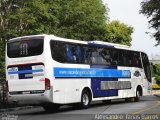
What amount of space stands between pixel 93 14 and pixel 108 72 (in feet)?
47.9

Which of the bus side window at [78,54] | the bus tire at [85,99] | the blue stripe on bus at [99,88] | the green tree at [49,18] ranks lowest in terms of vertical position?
the bus tire at [85,99]

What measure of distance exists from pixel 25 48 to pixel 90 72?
4268 millimetres

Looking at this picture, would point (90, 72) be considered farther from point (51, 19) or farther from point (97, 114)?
point (51, 19)

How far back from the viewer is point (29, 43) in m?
23.0

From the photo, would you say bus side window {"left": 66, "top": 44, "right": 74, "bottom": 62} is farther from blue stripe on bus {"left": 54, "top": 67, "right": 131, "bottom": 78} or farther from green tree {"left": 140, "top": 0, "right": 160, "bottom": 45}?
green tree {"left": 140, "top": 0, "right": 160, "bottom": 45}

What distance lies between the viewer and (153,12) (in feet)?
165

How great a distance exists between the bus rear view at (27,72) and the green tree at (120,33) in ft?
188

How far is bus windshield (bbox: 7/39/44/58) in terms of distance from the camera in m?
22.7

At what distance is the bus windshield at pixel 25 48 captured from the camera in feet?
74.5

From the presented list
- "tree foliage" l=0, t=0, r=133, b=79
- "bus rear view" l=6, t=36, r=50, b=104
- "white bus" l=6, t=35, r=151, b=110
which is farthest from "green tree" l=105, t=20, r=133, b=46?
"bus rear view" l=6, t=36, r=50, b=104

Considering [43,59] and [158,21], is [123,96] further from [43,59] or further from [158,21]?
[158,21]

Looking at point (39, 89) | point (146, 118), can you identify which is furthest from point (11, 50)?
point (146, 118)

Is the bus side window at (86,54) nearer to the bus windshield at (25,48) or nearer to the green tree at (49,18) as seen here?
the bus windshield at (25,48)

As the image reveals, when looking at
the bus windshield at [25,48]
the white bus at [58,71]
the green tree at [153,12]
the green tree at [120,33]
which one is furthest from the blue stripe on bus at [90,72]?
the green tree at [120,33]
